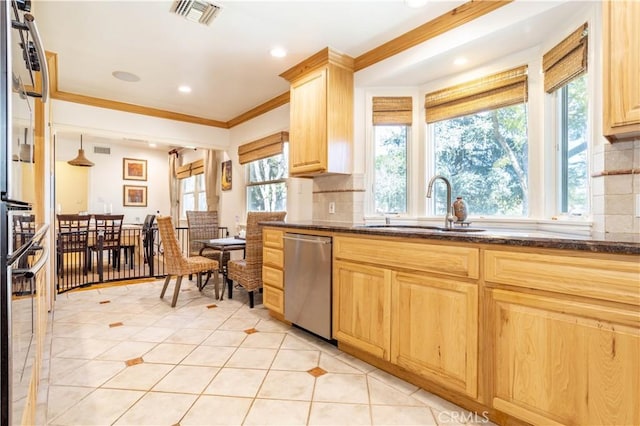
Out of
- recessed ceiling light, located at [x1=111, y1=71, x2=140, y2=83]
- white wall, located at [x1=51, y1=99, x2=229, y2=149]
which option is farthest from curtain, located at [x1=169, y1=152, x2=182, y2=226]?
recessed ceiling light, located at [x1=111, y1=71, x2=140, y2=83]

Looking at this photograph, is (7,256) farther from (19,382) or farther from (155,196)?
(155,196)

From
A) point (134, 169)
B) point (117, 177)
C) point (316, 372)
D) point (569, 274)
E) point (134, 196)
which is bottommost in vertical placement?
point (316, 372)

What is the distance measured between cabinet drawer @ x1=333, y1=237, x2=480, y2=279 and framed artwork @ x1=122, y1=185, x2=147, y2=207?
700cm

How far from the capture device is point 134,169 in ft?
25.0

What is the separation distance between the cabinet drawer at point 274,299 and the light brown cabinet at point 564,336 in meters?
1.80

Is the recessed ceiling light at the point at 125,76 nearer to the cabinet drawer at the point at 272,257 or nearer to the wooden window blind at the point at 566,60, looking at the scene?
the cabinet drawer at the point at 272,257

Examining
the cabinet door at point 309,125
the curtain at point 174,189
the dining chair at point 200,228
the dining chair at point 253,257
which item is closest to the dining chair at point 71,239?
the dining chair at point 200,228

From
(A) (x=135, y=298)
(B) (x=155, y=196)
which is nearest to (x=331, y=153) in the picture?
(A) (x=135, y=298)

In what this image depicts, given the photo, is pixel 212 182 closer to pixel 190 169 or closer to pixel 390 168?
pixel 190 169

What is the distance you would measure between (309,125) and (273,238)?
1.18 meters

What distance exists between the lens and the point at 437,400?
5.83 feet

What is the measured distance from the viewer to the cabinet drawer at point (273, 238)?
2906mm

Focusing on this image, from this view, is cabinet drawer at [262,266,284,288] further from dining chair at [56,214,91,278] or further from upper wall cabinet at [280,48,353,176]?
dining chair at [56,214,91,278]

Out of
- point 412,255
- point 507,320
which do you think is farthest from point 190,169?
point 507,320
